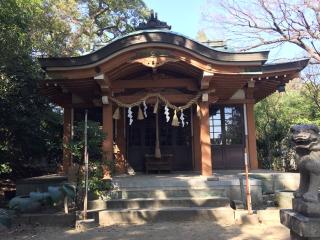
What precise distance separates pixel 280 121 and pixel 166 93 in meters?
8.92

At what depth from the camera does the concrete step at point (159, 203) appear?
28.5 ft

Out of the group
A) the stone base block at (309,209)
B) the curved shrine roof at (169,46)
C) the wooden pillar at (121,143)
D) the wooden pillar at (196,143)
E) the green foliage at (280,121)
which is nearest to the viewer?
the stone base block at (309,209)

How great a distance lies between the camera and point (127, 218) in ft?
26.8

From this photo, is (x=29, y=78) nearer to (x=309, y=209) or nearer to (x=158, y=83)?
(x=158, y=83)

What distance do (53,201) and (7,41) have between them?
4.56 meters

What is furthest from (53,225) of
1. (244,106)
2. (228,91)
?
(244,106)

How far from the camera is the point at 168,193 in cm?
928

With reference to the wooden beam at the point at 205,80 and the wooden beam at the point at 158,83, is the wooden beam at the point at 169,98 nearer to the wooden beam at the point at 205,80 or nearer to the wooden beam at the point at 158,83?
the wooden beam at the point at 158,83

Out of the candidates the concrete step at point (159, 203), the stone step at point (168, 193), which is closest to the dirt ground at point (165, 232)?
the concrete step at point (159, 203)

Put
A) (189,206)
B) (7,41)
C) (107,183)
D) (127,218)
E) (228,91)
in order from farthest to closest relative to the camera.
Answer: (228,91), (7,41), (107,183), (189,206), (127,218)

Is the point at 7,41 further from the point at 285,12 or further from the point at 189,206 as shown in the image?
the point at 285,12

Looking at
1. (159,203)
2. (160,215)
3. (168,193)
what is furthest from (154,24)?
(160,215)

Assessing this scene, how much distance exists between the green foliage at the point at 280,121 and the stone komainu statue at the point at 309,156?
12631 mm

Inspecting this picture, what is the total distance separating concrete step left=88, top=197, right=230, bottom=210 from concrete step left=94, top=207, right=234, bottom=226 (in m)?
0.52
